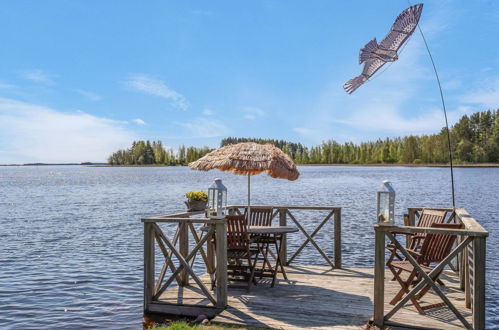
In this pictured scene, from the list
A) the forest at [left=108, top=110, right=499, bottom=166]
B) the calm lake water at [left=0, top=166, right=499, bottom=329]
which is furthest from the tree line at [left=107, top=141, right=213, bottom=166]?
the calm lake water at [left=0, top=166, right=499, bottom=329]

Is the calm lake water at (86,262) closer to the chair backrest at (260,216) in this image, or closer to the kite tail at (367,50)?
the chair backrest at (260,216)

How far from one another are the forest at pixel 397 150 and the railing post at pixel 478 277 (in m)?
50.3

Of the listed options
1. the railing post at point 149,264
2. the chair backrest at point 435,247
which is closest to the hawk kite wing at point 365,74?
the chair backrest at point 435,247

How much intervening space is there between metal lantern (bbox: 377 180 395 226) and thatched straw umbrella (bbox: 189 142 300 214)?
168 centimetres

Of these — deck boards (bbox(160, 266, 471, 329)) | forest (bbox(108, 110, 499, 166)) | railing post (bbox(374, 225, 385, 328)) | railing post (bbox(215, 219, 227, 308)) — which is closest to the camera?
railing post (bbox(374, 225, 385, 328))

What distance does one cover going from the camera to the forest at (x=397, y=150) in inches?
3520

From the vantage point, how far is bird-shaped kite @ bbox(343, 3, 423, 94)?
21.3 feet

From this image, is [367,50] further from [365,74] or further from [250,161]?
[250,161]

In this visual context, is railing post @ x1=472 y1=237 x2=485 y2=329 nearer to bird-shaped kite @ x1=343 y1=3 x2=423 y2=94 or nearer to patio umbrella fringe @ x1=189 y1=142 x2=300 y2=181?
patio umbrella fringe @ x1=189 y1=142 x2=300 y2=181

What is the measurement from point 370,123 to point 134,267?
120ft

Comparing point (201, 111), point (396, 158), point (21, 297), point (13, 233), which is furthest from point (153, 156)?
point (21, 297)

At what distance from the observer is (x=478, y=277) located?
14.3ft

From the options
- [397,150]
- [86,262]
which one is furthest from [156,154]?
[86,262]

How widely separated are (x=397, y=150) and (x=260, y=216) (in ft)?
363
